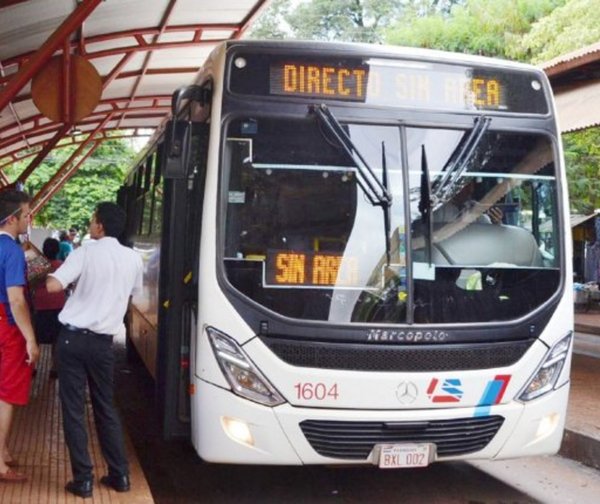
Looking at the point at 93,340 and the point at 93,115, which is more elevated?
the point at 93,115

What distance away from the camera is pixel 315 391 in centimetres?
544

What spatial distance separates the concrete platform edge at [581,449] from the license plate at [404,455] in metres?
2.62

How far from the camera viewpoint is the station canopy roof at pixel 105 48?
10000 mm

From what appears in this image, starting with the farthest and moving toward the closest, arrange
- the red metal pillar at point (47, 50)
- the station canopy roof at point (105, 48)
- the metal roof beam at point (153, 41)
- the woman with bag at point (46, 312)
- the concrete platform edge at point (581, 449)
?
the metal roof beam at point (153, 41)
the station canopy roof at point (105, 48)
the red metal pillar at point (47, 50)
the woman with bag at point (46, 312)
the concrete platform edge at point (581, 449)

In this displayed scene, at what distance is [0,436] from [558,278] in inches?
148

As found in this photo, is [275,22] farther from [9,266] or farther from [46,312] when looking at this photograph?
[9,266]

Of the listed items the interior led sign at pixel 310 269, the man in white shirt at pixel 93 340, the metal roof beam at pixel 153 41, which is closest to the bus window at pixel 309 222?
the interior led sign at pixel 310 269

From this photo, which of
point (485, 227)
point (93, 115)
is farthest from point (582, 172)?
point (485, 227)

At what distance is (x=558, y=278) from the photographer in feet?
19.7

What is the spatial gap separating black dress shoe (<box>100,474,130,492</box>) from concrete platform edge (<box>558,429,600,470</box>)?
13.4 ft

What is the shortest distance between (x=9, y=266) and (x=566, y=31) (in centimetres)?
1997

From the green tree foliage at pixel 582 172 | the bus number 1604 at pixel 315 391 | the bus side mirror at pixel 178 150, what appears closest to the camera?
the bus number 1604 at pixel 315 391

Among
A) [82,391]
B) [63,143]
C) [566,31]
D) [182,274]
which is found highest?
[566,31]

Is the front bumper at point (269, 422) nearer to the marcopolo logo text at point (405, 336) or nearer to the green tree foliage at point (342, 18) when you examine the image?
the marcopolo logo text at point (405, 336)
